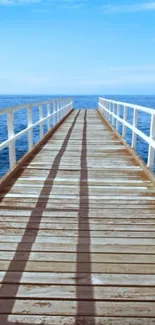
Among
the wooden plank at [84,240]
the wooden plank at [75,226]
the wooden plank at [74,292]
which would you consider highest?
the wooden plank at [75,226]

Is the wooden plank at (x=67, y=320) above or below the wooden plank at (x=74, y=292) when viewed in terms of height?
below

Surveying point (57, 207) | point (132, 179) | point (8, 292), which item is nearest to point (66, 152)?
point (132, 179)

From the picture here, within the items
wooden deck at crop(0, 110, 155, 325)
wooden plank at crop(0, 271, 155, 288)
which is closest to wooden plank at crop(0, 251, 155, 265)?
wooden deck at crop(0, 110, 155, 325)

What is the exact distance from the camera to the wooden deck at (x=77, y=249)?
2107mm

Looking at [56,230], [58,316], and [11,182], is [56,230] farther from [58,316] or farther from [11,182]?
[11,182]

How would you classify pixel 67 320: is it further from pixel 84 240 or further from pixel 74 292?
pixel 84 240

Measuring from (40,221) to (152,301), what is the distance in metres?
1.58

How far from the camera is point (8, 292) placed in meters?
2.25

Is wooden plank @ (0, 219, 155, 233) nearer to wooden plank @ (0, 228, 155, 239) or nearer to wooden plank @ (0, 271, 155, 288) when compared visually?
wooden plank @ (0, 228, 155, 239)

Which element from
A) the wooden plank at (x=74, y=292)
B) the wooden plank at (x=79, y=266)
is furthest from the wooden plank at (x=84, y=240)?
the wooden plank at (x=74, y=292)

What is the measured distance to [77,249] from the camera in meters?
2.85

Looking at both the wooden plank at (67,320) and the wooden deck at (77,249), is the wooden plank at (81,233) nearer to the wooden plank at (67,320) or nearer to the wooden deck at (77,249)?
the wooden deck at (77,249)

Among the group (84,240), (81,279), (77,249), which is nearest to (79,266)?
(81,279)

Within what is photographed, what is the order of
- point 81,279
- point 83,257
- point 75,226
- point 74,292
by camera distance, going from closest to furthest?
point 74,292, point 81,279, point 83,257, point 75,226
